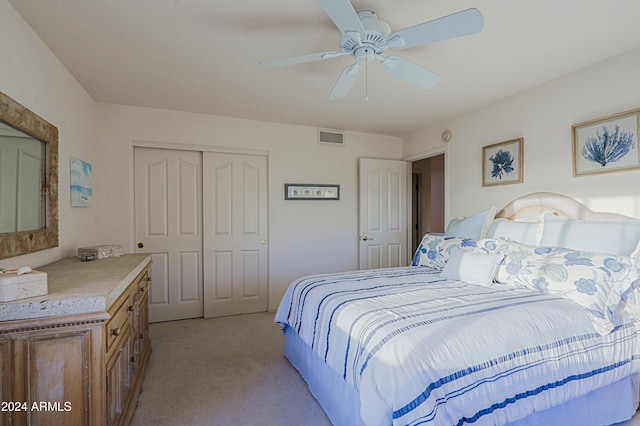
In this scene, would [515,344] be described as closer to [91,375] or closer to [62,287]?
[91,375]

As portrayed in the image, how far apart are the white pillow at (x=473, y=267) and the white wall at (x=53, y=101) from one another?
9.36 feet

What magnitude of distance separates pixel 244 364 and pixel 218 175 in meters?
2.16

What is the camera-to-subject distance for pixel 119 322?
155 centimetres

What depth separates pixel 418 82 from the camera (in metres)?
2.09

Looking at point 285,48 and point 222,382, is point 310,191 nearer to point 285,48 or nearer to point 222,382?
point 285,48

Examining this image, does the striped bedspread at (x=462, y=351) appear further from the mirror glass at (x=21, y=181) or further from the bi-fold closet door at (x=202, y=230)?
the bi-fold closet door at (x=202, y=230)

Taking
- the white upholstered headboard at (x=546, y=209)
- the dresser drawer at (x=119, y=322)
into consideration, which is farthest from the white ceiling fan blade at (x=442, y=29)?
the dresser drawer at (x=119, y=322)

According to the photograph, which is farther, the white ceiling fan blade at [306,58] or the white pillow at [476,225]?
the white pillow at [476,225]

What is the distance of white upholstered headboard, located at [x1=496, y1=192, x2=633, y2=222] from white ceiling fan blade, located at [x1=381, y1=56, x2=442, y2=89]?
5.21 feet

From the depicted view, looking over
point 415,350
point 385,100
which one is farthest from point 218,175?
point 415,350

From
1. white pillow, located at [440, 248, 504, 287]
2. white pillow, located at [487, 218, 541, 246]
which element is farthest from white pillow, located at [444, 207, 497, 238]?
white pillow, located at [440, 248, 504, 287]

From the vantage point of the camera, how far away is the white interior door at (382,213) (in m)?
4.29

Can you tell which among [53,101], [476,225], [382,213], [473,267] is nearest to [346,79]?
[473,267]

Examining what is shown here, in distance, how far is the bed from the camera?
1302mm
